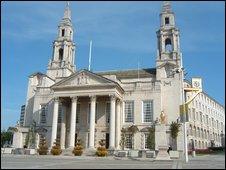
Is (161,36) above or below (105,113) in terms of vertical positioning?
above

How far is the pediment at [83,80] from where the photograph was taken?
1849 inches

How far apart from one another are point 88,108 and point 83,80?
481 centimetres

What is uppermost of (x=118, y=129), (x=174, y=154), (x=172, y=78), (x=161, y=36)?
(x=161, y=36)

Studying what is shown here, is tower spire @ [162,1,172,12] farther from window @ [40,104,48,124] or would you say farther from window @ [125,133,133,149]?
window @ [40,104,48,124]

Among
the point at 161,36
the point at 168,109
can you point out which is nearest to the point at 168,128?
the point at 168,109

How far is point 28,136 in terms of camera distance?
50.9 meters

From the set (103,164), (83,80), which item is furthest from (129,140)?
(103,164)

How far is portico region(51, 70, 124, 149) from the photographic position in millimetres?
45406

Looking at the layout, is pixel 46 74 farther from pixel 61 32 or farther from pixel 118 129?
pixel 118 129

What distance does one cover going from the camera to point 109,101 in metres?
49.0

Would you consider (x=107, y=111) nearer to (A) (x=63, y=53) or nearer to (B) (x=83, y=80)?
(B) (x=83, y=80)

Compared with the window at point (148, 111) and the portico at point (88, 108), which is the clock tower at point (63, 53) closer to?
the portico at point (88, 108)

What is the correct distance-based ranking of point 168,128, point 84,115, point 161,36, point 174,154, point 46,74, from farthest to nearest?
point 46,74 → point 161,36 → point 84,115 → point 168,128 → point 174,154

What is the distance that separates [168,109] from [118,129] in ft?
27.2
